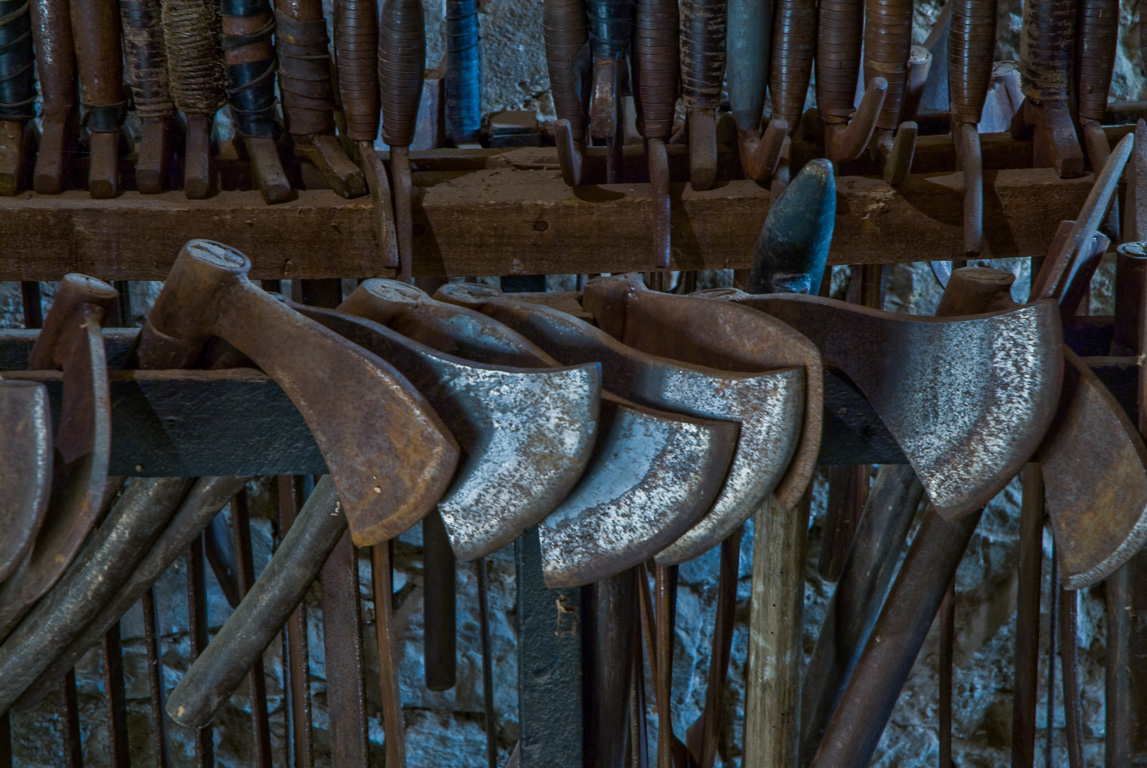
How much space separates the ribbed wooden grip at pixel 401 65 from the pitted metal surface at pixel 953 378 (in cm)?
71

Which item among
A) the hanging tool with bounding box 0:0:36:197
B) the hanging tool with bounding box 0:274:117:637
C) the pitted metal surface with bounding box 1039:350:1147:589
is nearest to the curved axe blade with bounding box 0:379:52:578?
the hanging tool with bounding box 0:274:117:637

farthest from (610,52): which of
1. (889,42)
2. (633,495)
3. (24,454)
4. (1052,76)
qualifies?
(24,454)

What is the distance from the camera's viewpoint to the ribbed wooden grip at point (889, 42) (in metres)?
1.23

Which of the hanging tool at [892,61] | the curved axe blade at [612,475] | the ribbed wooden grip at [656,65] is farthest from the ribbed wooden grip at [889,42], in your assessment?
the curved axe blade at [612,475]

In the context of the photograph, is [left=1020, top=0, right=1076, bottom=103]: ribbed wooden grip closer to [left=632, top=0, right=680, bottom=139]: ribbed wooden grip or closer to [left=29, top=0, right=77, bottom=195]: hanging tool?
[left=632, top=0, right=680, bottom=139]: ribbed wooden grip

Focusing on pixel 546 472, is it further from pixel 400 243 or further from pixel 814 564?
pixel 814 564

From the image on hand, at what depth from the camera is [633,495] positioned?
0.65 metres

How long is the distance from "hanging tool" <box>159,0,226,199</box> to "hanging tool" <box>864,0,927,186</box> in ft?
2.60

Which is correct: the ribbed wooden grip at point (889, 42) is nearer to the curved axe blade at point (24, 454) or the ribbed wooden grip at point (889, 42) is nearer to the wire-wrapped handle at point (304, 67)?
the wire-wrapped handle at point (304, 67)

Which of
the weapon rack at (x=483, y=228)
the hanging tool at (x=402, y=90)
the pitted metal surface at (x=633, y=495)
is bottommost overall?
the pitted metal surface at (x=633, y=495)

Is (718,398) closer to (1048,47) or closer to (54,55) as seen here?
(1048,47)

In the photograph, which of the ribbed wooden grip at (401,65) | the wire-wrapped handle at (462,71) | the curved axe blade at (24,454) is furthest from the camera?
the wire-wrapped handle at (462,71)

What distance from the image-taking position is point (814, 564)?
87.0 inches

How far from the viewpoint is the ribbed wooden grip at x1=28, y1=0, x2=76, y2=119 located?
1.28 metres
